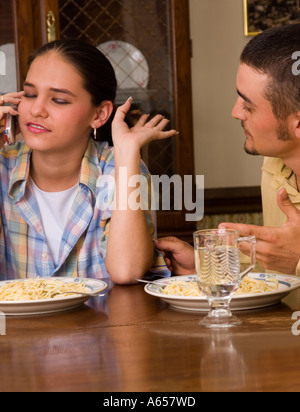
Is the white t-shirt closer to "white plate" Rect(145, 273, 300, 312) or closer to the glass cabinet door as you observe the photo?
"white plate" Rect(145, 273, 300, 312)

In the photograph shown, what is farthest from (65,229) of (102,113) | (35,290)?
(35,290)

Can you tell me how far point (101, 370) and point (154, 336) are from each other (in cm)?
21

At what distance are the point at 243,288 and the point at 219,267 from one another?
0.17 m

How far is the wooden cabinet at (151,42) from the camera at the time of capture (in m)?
3.34

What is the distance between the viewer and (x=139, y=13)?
3465 mm

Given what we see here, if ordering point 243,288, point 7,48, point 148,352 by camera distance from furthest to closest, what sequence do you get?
point 7,48, point 243,288, point 148,352

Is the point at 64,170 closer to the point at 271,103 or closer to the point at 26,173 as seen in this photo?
the point at 26,173

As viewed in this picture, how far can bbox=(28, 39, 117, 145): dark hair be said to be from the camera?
2139mm

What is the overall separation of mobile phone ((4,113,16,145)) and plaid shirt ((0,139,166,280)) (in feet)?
0.19

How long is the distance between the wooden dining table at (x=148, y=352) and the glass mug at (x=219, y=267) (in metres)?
0.06

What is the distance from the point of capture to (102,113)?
2244 mm
